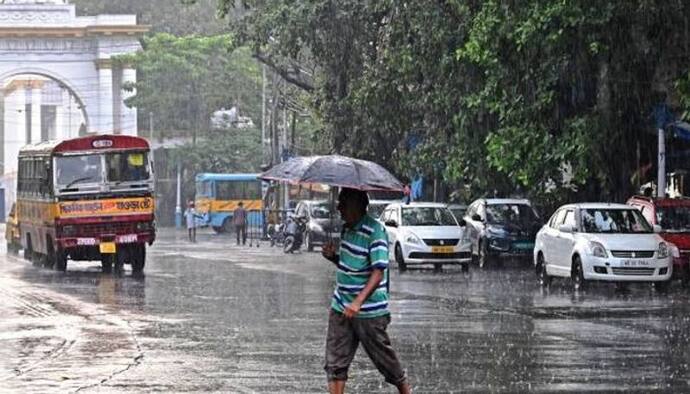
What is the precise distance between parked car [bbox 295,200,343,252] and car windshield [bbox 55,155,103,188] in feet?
48.3

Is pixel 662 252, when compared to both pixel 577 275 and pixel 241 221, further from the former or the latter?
pixel 241 221

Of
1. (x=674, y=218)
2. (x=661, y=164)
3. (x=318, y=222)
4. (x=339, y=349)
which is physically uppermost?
(x=661, y=164)

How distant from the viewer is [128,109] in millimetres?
79188

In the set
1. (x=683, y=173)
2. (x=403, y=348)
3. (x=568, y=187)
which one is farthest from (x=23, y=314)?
(x=683, y=173)

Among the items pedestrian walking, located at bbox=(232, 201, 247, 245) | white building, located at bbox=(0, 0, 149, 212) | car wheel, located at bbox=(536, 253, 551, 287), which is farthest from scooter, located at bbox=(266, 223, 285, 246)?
car wheel, located at bbox=(536, 253, 551, 287)

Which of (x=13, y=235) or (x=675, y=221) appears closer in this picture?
(x=675, y=221)

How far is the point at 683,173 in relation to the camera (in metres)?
36.6

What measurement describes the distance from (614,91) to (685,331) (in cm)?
1218

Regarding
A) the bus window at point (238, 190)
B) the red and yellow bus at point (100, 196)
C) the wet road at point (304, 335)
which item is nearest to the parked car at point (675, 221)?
the wet road at point (304, 335)

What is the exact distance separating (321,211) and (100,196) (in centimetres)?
1775

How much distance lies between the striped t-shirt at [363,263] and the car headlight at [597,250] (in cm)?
1485

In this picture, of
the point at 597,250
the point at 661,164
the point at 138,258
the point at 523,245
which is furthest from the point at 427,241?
the point at 597,250

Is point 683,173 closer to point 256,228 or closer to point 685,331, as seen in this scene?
point 685,331

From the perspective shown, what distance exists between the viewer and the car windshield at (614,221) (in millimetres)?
26359
